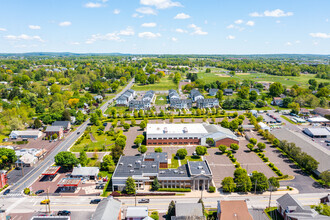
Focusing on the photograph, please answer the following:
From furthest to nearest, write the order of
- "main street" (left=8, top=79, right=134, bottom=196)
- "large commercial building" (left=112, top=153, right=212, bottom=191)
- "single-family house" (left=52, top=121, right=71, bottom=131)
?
"single-family house" (left=52, top=121, right=71, bottom=131) < "main street" (left=8, top=79, right=134, bottom=196) < "large commercial building" (left=112, top=153, right=212, bottom=191)

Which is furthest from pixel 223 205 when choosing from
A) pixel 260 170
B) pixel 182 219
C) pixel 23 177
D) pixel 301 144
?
pixel 23 177

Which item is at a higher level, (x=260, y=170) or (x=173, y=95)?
(x=173, y=95)

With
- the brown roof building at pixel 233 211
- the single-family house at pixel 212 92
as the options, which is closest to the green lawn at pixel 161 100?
the single-family house at pixel 212 92

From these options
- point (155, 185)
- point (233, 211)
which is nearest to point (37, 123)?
point (155, 185)

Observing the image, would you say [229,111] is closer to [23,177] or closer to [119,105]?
[119,105]

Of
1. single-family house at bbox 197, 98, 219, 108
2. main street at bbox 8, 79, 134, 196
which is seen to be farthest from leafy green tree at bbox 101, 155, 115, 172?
single-family house at bbox 197, 98, 219, 108

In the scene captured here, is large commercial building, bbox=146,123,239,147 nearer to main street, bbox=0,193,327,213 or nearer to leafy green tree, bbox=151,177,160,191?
leafy green tree, bbox=151,177,160,191
